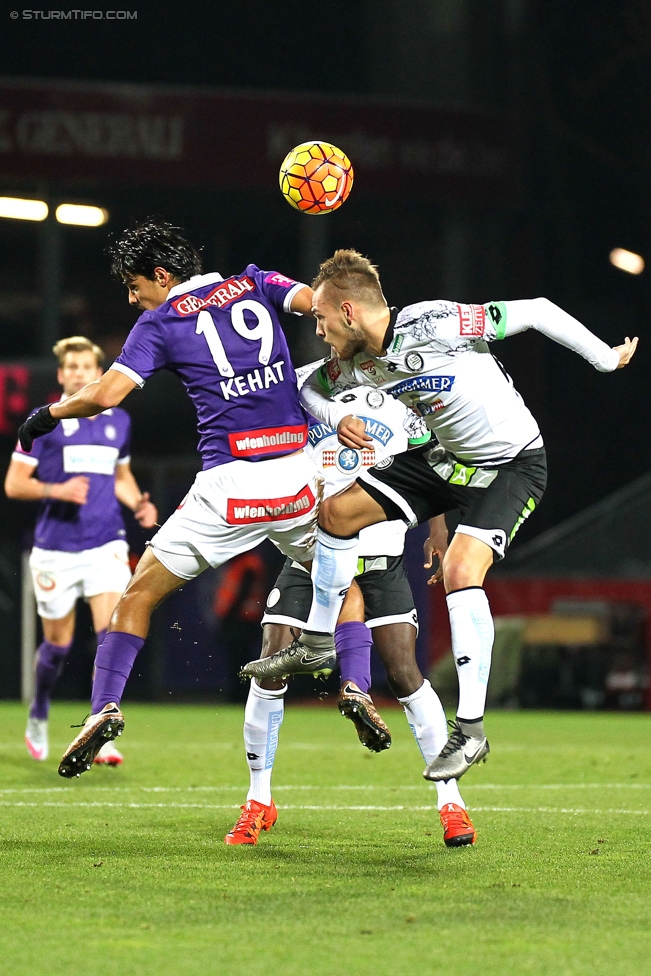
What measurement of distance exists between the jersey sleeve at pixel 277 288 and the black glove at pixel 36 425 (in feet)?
3.18

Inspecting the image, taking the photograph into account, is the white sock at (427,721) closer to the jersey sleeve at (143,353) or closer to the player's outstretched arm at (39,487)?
the jersey sleeve at (143,353)

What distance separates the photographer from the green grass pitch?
141 inches

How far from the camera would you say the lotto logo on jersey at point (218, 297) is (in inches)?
217

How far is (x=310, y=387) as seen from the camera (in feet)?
18.7

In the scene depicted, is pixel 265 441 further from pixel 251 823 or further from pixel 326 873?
pixel 326 873

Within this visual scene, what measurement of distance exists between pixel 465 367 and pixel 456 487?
1.55ft

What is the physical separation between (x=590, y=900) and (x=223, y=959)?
130cm

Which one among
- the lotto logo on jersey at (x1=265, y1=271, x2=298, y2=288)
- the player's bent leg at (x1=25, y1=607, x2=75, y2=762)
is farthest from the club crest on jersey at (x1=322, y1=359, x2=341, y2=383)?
the player's bent leg at (x1=25, y1=607, x2=75, y2=762)

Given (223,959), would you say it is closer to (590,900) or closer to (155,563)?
(590,900)

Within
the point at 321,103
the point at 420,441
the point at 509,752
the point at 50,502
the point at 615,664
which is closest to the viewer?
the point at 420,441

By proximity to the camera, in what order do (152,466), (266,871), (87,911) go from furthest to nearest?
(152,466), (266,871), (87,911)

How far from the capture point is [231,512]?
5.44m

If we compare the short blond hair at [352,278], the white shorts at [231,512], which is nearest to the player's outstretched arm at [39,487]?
the white shorts at [231,512]

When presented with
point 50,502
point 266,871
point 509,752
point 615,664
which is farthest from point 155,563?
point 615,664
